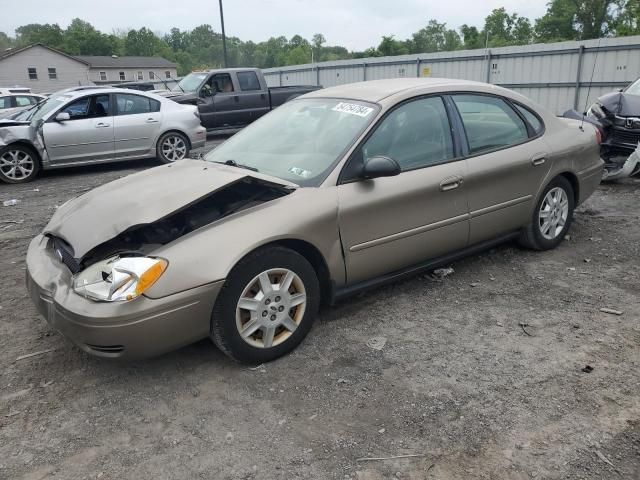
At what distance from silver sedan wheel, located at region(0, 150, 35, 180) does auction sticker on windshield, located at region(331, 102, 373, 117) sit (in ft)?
24.0

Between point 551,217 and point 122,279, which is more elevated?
point 122,279

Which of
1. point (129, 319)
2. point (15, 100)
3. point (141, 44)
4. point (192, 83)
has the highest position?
point (141, 44)

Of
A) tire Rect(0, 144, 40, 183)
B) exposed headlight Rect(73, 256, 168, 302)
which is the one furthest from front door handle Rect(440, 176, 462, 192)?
tire Rect(0, 144, 40, 183)

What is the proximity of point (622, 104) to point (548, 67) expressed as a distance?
7577 mm

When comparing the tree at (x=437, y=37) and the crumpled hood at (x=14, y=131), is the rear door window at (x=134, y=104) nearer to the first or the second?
the crumpled hood at (x=14, y=131)

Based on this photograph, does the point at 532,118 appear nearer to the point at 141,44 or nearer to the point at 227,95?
the point at 227,95

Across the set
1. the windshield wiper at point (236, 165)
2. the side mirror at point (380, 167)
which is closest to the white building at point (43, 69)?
the windshield wiper at point (236, 165)

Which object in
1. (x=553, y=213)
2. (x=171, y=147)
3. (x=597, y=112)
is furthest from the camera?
(x=171, y=147)

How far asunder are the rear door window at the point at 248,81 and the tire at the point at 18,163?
248 inches

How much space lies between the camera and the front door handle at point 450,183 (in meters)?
3.92

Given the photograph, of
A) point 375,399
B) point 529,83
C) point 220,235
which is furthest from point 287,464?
point 529,83

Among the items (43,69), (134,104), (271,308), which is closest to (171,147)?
(134,104)

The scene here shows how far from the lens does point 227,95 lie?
1388 centimetres

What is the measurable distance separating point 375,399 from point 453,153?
81.4 inches
